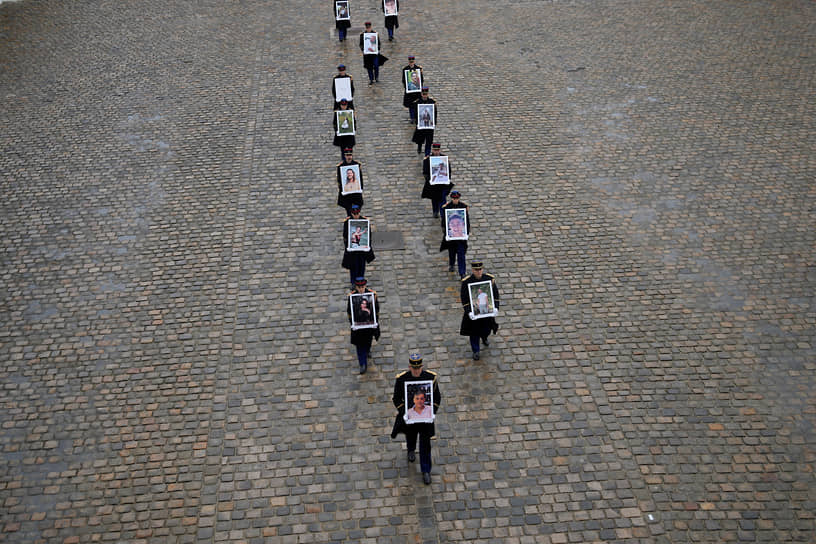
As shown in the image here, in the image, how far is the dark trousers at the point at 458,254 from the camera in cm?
1245

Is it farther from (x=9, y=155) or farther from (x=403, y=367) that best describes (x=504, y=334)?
(x=9, y=155)

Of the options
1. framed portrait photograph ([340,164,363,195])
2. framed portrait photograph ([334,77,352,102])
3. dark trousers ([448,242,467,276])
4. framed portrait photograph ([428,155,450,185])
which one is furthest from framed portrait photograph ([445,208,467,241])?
framed portrait photograph ([334,77,352,102])

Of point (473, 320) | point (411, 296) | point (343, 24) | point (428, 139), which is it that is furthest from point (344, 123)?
point (343, 24)

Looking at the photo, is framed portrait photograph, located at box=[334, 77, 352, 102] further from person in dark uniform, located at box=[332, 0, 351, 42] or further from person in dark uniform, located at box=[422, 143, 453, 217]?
person in dark uniform, located at box=[332, 0, 351, 42]

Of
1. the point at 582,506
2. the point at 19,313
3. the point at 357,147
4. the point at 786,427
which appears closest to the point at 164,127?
the point at 357,147

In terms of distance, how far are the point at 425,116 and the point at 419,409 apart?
810cm

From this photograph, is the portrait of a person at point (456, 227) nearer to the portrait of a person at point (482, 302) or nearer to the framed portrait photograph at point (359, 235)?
the framed portrait photograph at point (359, 235)

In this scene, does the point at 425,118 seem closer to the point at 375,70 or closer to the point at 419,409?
the point at 375,70

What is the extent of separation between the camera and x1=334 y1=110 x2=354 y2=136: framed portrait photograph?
1548 cm

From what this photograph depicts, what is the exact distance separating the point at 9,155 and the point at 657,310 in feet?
44.7

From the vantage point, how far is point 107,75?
19922 mm

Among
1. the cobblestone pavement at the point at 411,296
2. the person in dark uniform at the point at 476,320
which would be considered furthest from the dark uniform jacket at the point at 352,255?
the person in dark uniform at the point at 476,320

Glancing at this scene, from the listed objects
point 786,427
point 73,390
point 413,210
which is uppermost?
point 413,210

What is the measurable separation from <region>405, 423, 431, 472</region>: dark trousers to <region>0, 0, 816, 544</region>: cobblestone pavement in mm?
305
